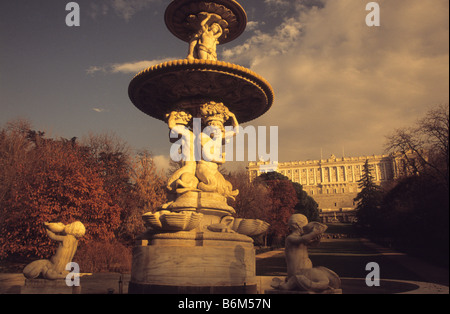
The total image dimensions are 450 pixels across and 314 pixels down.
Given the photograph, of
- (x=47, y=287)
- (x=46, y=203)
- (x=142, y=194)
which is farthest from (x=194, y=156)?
(x=142, y=194)

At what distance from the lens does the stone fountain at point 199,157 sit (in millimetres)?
6570

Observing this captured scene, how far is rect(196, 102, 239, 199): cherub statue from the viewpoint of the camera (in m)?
8.08

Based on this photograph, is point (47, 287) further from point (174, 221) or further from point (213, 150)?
point (213, 150)

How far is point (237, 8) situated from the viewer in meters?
9.09

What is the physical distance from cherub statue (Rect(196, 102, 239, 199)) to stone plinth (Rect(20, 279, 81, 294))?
141 inches

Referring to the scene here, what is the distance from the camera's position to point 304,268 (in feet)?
17.1

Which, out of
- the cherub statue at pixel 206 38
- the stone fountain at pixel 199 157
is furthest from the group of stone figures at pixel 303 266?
the cherub statue at pixel 206 38

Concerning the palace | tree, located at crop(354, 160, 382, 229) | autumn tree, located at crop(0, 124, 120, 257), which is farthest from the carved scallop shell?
the palace

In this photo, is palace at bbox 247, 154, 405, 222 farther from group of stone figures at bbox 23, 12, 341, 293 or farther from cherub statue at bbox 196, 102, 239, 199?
cherub statue at bbox 196, 102, 239, 199

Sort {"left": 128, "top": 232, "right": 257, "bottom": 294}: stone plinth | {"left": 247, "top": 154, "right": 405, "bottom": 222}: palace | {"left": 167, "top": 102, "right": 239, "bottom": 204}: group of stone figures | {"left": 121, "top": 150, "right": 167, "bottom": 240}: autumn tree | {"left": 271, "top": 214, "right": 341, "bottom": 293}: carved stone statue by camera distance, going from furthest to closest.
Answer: {"left": 247, "top": 154, "right": 405, "bottom": 222}: palace → {"left": 121, "top": 150, "right": 167, "bottom": 240}: autumn tree → {"left": 167, "top": 102, "right": 239, "bottom": 204}: group of stone figures → {"left": 128, "top": 232, "right": 257, "bottom": 294}: stone plinth → {"left": 271, "top": 214, "right": 341, "bottom": 293}: carved stone statue

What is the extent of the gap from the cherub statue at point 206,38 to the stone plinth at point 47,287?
6.33 m
